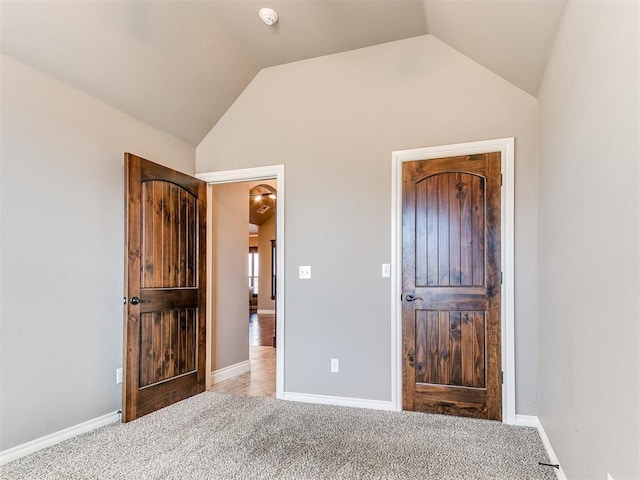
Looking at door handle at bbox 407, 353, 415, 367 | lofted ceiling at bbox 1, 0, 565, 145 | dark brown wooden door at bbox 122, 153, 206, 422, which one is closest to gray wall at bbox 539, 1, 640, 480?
lofted ceiling at bbox 1, 0, 565, 145

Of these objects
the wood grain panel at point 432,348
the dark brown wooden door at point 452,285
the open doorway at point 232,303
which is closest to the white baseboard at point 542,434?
the dark brown wooden door at point 452,285

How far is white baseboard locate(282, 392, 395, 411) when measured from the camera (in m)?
3.09

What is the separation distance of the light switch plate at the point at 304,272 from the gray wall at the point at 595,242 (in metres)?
1.81

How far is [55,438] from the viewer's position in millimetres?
2469

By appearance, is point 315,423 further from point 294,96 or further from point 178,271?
point 294,96

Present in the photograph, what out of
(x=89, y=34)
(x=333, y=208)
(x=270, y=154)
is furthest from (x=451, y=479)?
(x=89, y=34)

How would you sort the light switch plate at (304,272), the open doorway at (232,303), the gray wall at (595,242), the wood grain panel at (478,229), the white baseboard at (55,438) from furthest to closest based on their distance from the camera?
the open doorway at (232,303), the light switch plate at (304,272), the wood grain panel at (478,229), the white baseboard at (55,438), the gray wall at (595,242)

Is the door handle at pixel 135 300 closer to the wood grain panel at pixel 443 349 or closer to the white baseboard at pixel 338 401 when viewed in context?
the white baseboard at pixel 338 401

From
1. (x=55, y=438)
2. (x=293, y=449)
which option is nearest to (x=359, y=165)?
(x=293, y=449)

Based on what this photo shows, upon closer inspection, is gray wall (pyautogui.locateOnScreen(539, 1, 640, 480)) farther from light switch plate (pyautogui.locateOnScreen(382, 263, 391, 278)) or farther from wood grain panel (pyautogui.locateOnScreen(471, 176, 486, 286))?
light switch plate (pyautogui.locateOnScreen(382, 263, 391, 278))

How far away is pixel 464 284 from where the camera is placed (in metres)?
2.95

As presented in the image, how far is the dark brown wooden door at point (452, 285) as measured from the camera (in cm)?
288

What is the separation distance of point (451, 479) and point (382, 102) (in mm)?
2683

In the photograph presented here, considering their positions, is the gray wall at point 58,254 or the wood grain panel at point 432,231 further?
the wood grain panel at point 432,231
